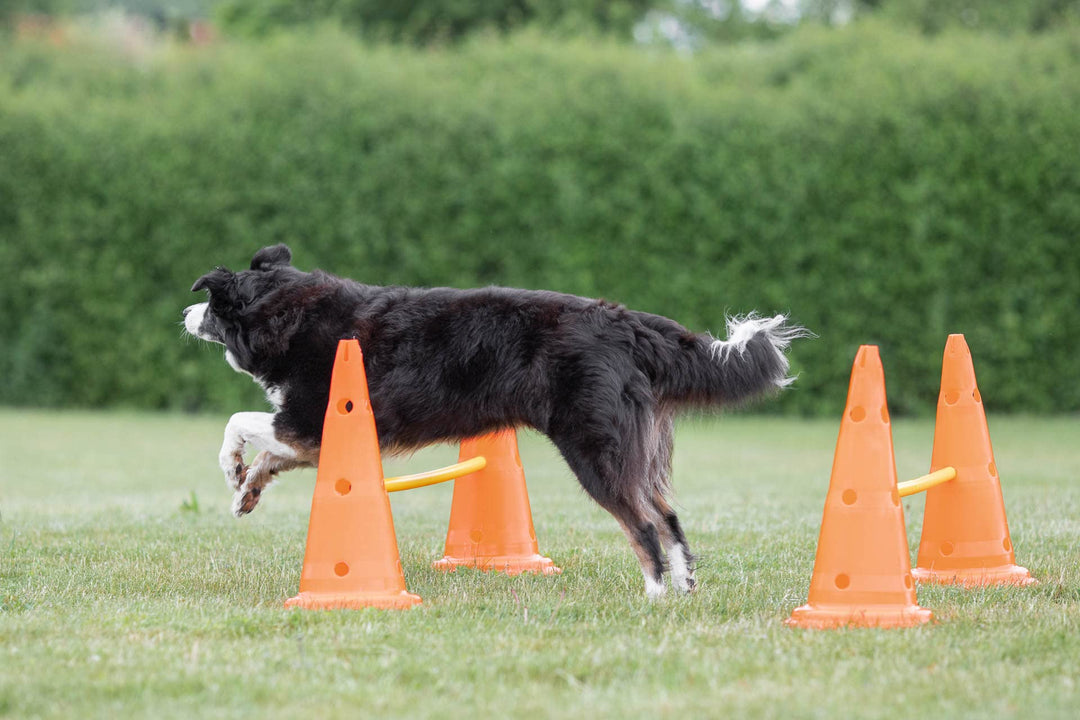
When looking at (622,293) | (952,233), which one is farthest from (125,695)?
(952,233)

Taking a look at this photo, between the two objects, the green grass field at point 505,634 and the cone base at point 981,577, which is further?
the cone base at point 981,577

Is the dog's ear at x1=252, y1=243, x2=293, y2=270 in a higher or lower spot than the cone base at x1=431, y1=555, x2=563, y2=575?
higher

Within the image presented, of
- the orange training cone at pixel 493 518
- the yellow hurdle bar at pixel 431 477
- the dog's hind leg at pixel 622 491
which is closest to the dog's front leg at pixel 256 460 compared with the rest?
the yellow hurdle bar at pixel 431 477

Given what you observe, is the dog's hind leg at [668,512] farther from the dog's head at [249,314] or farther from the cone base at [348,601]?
the dog's head at [249,314]

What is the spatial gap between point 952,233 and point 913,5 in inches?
416

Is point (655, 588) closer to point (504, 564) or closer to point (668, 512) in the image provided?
point (668, 512)

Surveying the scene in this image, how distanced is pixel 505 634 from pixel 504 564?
1574 mm

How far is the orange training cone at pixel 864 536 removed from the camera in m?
3.80

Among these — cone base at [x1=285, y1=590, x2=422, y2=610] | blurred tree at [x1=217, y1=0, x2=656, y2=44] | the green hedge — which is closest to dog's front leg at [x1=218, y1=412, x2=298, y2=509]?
cone base at [x1=285, y1=590, x2=422, y2=610]

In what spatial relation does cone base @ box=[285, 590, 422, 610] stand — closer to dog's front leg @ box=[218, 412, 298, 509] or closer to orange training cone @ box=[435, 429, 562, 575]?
dog's front leg @ box=[218, 412, 298, 509]

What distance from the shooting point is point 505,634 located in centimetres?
367

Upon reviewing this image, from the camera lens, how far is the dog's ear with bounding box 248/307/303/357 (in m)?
4.67

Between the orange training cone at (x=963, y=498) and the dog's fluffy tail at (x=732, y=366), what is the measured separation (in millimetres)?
853

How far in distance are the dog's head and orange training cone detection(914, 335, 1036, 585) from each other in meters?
2.75
